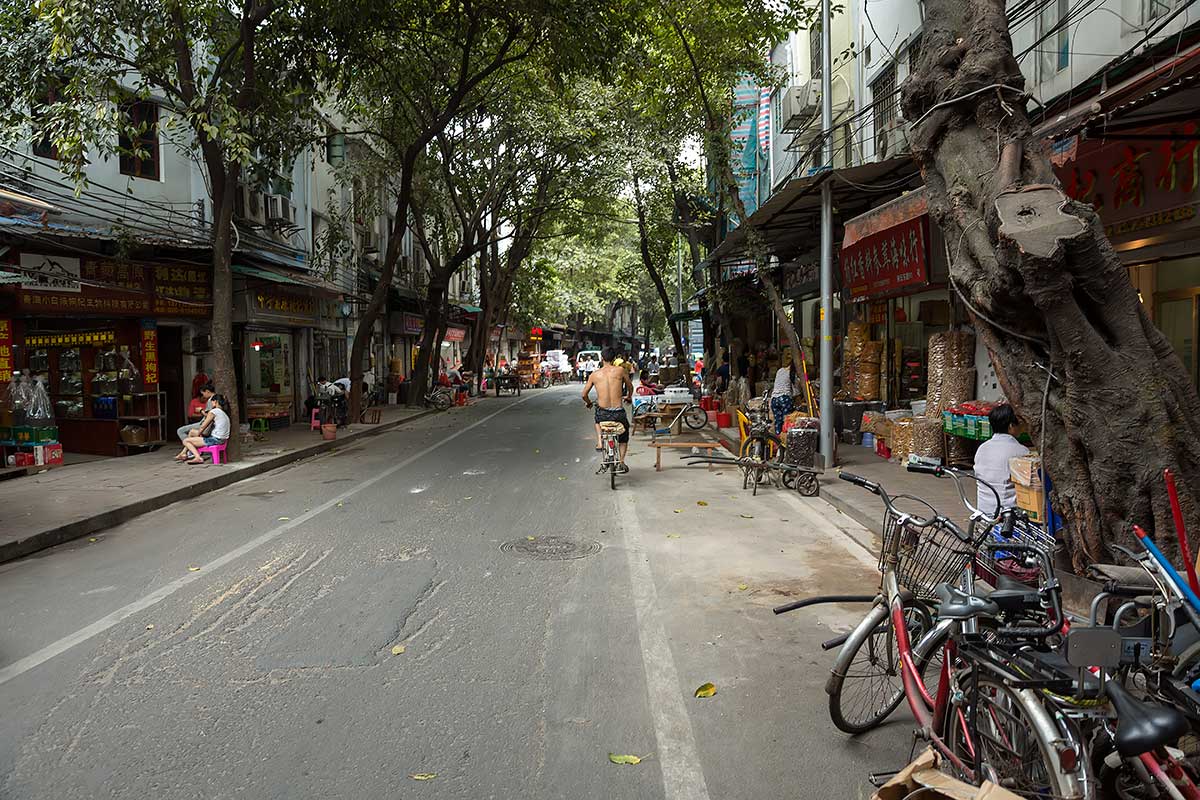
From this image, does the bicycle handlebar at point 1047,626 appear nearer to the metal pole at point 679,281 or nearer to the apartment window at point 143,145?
the apartment window at point 143,145

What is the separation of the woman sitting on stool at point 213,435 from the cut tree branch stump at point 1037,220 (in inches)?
488

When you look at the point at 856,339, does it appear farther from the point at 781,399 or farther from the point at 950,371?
the point at 950,371

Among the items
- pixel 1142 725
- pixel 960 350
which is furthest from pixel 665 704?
pixel 960 350

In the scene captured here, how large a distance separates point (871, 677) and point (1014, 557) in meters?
0.96

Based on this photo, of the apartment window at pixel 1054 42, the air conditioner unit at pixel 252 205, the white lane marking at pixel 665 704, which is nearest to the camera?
the white lane marking at pixel 665 704

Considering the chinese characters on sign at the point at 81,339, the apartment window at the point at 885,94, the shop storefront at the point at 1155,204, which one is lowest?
the chinese characters on sign at the point at 81,339

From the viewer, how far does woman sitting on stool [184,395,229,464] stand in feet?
44.1

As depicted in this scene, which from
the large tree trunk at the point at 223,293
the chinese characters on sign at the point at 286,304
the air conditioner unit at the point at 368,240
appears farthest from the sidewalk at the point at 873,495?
the air conditioner unit at the point at 368,240

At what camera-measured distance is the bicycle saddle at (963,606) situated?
2.96 metres

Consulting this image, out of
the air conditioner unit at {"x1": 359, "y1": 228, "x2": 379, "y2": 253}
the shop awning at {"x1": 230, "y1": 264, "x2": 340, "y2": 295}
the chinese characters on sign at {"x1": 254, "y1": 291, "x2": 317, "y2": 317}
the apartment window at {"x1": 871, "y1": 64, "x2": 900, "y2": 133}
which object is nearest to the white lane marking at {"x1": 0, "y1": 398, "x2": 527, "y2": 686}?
the shop awning at {"x1": 230, "y1": 264, "x2": 340, "y2": 295}

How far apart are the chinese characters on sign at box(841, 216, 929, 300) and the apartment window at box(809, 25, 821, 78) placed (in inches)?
247

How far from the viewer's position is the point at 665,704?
13.9 feet

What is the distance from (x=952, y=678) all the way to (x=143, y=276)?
1621 centimetres

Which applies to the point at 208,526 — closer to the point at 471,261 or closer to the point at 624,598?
the point at 624,598
